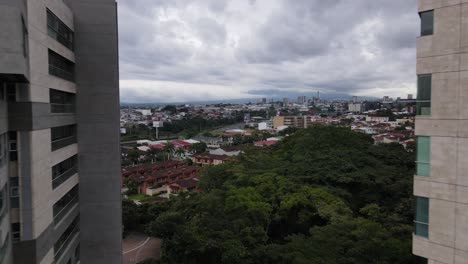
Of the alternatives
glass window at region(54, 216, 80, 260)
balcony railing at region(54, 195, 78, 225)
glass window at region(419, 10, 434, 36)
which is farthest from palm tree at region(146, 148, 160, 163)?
glass window at region(419, 10, 434, 36)

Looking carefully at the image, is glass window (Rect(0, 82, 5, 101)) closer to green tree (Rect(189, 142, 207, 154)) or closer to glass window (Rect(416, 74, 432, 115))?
glass window (Rect(416, 74, 432, 115))

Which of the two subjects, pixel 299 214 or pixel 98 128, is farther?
pixel 299 214

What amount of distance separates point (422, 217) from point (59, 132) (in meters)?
12.9

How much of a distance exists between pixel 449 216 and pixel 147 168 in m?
50.8

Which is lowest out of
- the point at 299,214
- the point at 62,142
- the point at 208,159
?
the point at 208,159

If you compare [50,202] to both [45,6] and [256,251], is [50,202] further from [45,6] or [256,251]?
[256,251]

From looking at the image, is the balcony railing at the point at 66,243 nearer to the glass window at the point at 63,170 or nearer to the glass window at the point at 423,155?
the glass window at the point at 63,170

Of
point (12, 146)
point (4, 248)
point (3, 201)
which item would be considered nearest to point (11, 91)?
point (12, 146)

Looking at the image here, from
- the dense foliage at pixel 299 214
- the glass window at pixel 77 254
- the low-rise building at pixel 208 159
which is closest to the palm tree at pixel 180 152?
the low-rise building at pixel 208 159

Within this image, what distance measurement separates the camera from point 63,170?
47.2ft

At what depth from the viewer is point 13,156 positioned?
34.1 feet

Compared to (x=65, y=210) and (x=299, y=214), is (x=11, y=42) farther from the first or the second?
(x=299, y=214)

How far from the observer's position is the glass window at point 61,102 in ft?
43.0

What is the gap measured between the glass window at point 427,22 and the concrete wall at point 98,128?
12644 mm
